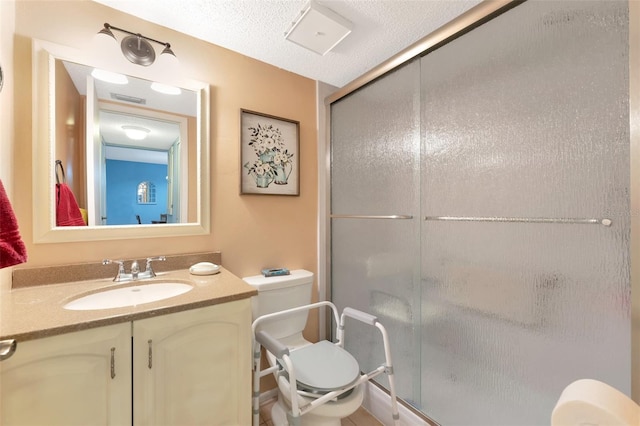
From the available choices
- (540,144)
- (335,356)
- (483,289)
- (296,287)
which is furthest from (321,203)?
(540,144)

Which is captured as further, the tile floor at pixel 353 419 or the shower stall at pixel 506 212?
the tile floor at pixel 353 419

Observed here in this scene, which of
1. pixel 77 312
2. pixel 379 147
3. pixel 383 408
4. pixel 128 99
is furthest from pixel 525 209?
pixel 128 99

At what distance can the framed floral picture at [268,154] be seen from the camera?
1.75 metres

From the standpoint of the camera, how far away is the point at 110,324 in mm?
868

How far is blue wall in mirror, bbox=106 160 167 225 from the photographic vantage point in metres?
1.37

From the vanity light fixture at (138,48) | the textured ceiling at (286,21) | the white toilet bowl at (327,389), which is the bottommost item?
the white toilet bowl at (327,389)

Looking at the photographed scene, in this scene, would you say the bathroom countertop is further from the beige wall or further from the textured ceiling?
the textured ceiling

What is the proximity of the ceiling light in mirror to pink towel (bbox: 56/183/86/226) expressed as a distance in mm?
550

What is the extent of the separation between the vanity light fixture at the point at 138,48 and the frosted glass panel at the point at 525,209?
1.42 meters

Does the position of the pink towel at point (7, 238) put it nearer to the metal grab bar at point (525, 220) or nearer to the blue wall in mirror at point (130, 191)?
the blue wall in mirror at point (130, 191)

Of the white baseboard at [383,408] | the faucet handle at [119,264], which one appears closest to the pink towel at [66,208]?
the faucet handle at [119,264]

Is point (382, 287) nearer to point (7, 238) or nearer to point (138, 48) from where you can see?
point (7, 238)

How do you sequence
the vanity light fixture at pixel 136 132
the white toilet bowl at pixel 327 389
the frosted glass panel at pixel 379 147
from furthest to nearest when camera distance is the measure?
the frosted glass panel at pixel 379 147 < the vanity light fixture at pixel 136 132 < the white toilet bowl at pixel 327 389

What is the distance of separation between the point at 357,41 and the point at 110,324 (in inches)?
68.7
